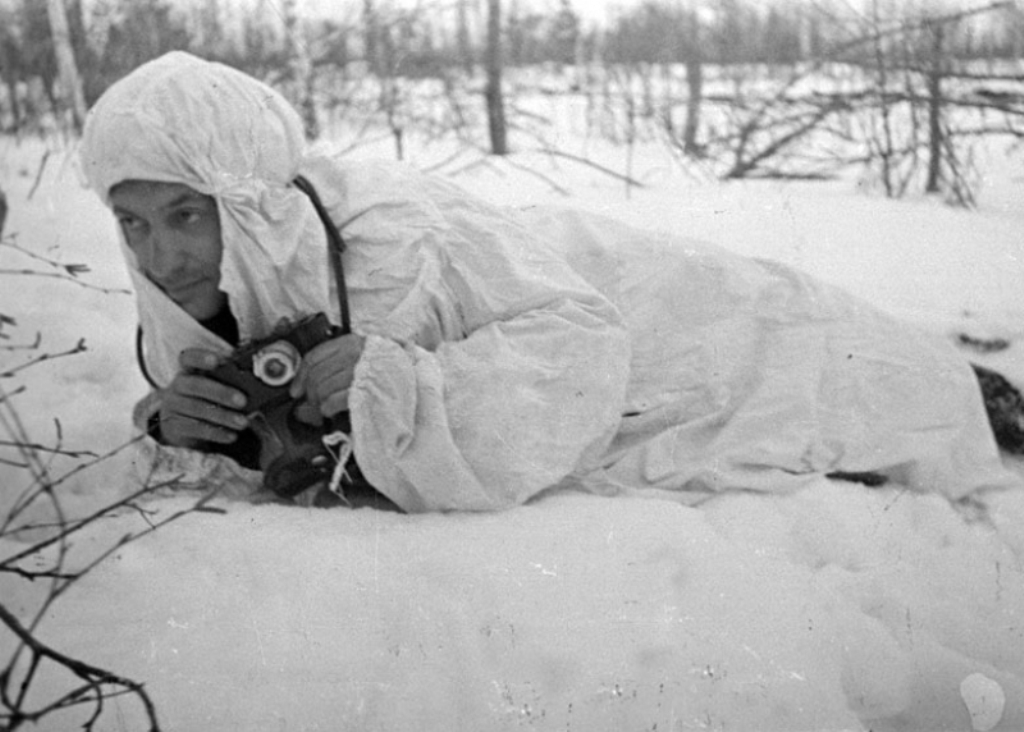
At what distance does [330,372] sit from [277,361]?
3.8 inches

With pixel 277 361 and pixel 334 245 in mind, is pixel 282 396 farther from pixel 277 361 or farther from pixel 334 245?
pixel 334 245

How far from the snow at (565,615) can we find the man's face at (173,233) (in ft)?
1.31

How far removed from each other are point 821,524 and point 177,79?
1339 mm

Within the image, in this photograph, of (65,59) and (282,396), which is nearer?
(282,396)

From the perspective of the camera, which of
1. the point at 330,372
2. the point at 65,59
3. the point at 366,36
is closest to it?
the point at 330,372

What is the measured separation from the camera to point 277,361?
169 cm

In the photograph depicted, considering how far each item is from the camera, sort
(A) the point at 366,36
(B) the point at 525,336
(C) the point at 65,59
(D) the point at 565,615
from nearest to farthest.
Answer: (D) the point at 565,615 → (B) the point at 525,336 → (C) the point at 65,59 → (A) the point at 366,36

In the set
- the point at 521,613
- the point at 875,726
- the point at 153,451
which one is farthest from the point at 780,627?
the point at 153,451

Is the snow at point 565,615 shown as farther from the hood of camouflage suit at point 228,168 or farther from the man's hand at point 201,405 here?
the hood of camouflage suit at point 228,168

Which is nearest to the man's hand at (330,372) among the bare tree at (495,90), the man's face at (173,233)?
the man's face at (173,233)

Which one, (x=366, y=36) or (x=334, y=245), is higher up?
(x=366, y=36)

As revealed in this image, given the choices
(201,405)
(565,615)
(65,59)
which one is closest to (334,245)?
(201,405)

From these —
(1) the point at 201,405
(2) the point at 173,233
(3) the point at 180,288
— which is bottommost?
(1) the point at 201,405

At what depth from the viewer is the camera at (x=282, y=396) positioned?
1.69 meters
